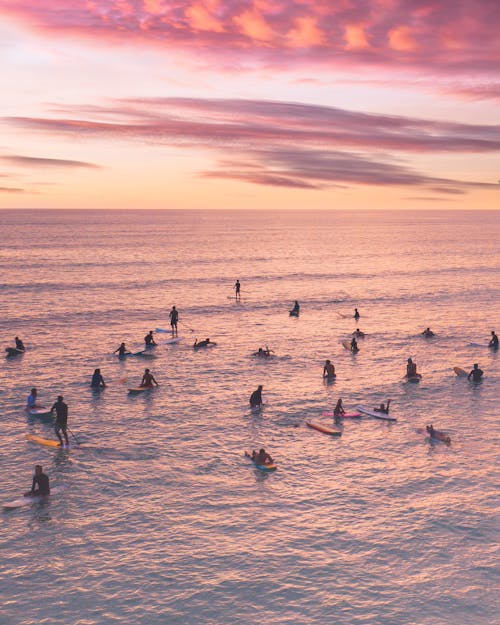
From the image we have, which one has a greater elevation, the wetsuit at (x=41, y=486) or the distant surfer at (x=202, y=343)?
the distant surfer at (x=202, y=343)

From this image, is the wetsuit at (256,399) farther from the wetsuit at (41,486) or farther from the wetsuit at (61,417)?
the wetsuit at (41,486)

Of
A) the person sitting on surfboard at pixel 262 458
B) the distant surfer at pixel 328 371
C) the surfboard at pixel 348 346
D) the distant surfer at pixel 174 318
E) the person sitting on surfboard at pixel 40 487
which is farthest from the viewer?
the distant surfer at pixel 174 318

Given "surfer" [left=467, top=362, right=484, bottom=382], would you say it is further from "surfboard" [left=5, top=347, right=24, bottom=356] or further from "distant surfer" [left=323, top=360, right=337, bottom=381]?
"surfboard" [left=5, top=347, right=24, bottom=356]

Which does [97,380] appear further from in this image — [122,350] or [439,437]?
[439,437]

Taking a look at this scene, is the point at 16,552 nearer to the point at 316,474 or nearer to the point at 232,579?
the point at 232,579

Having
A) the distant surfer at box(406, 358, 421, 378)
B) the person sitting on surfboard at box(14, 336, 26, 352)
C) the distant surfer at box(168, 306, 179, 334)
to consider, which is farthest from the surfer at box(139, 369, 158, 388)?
the distant surfer at box(406, 358, 421, 378)

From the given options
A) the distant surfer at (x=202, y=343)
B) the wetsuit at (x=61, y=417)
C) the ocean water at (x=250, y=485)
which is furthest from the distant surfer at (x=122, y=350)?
the wetsuit at (x=61, y=417)

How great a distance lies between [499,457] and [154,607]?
1838 centimetres

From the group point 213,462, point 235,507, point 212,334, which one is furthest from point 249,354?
point 235,507

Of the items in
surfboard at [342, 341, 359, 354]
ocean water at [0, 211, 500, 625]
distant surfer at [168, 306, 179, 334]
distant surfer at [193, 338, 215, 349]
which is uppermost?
distant surfer at [168, 306, 179, 334]

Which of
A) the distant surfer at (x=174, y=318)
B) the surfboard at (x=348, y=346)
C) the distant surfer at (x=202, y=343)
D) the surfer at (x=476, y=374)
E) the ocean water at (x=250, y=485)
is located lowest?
the ocean water at (x=250, y=485)

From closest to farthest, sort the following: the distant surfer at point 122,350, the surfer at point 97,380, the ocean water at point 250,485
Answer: the ocean water at point 250,485 → the surfer at point 97,380 → the distant surfer at point 122,350

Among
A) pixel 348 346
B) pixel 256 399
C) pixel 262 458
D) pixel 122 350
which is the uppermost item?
pixel 122 350

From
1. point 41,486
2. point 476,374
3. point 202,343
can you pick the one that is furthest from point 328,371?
point 41,486
